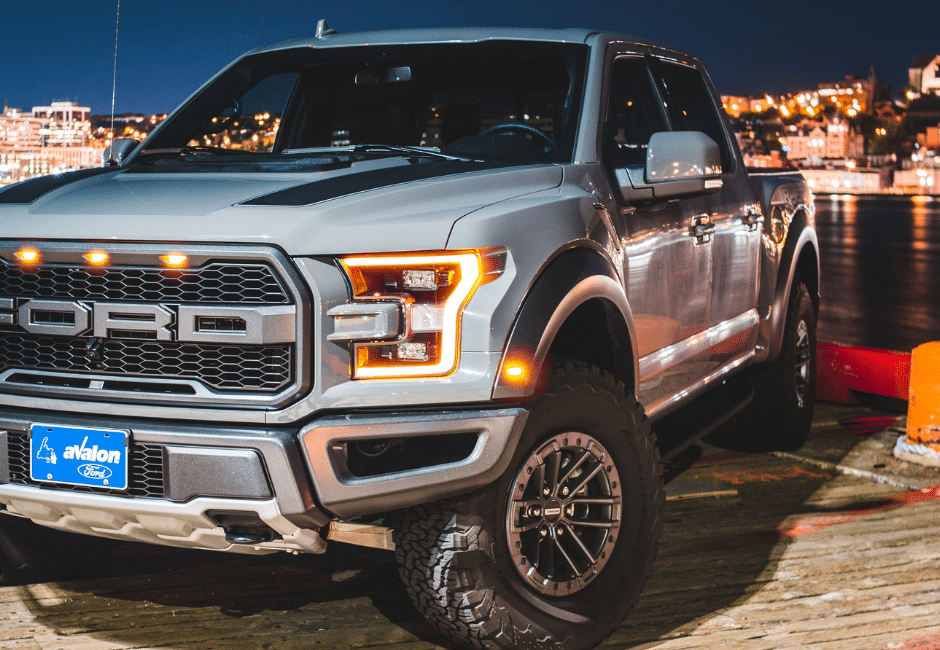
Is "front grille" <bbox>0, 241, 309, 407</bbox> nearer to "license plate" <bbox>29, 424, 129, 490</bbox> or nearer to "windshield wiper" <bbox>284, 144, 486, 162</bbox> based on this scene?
"license plate" <bbox>29, 424, 129, 490</bbox>

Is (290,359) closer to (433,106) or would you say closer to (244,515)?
(244,515)

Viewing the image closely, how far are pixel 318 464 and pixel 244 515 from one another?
0.24m

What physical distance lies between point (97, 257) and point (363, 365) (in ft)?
2.44

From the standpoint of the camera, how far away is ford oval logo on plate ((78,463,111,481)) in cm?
273

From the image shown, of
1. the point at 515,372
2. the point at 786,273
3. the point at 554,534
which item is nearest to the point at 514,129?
the point at 515,372

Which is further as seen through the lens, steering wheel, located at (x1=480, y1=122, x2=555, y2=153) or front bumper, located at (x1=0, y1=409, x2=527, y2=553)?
steering wheel, located at (x1=480, y1=122, x2=555, y2=153)

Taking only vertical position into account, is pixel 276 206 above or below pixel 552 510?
above

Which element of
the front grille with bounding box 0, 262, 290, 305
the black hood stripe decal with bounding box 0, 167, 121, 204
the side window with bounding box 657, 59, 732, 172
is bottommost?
the front grille with bounding box 0, 262, 290, 305

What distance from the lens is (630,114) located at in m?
4.31

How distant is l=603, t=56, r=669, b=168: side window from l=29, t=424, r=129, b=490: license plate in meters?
1.89

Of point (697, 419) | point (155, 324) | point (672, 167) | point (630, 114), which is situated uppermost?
point (630, 114)

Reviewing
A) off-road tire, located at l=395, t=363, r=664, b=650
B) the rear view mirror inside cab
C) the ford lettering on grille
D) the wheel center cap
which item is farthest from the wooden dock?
the rear view mirror inside cab

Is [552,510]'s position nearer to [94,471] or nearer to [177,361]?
[177,361]

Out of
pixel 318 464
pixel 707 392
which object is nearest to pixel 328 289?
pixel 318 464
